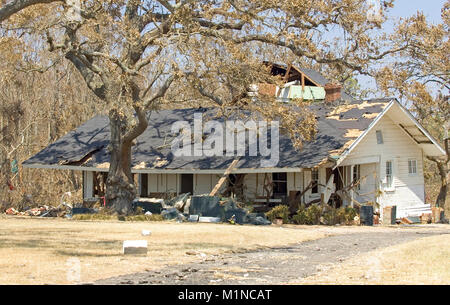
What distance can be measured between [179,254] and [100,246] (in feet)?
6.81

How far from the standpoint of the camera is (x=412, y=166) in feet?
111

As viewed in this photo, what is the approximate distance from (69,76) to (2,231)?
1070 inches

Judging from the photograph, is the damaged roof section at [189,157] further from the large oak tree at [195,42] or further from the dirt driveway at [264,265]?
the dirt driveway at [264,265]

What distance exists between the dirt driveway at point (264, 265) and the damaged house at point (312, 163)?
8.78 meters

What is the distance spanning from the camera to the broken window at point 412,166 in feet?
110

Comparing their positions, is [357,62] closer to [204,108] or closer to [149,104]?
[149,104]

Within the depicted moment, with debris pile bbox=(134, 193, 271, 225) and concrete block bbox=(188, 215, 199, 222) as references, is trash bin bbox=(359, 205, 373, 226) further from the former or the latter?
concrete block bbox=(188, 215, 199, 222)

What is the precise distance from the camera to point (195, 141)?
3192 cm

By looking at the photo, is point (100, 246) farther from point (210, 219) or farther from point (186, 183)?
point (186, 183)

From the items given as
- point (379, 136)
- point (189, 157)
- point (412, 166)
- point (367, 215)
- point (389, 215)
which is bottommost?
point (389, 215)

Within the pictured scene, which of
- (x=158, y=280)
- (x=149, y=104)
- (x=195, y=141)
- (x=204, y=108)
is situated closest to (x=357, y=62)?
(x=149, y=104)

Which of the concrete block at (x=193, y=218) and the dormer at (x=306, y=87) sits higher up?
the dormer at (x=306, y=87)

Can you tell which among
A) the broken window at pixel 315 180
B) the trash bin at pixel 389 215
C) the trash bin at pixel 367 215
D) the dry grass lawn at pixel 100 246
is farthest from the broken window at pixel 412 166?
the dry grass lawn at pixel 100 246

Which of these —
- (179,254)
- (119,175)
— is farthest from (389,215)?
(179,254)
